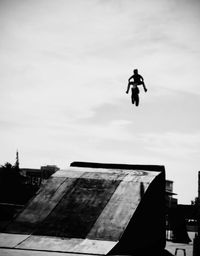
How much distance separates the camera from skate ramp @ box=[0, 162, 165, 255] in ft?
25.2

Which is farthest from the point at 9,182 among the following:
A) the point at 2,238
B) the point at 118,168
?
the point at 2,238

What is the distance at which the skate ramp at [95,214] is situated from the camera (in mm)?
7688

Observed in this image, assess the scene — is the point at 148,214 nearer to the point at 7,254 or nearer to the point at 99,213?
the point at 99,213

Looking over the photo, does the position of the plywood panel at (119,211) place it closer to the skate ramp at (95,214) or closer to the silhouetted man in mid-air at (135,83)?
the skate ramp at (95,214)

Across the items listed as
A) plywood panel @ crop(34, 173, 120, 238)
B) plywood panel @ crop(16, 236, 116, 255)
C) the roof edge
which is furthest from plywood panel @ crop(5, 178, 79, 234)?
the roof edge

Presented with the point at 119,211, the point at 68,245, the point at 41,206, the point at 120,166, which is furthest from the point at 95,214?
the point at 120,166

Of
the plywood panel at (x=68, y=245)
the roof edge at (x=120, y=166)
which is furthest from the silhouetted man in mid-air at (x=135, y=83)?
the plywood panel at (x=68, y=245)

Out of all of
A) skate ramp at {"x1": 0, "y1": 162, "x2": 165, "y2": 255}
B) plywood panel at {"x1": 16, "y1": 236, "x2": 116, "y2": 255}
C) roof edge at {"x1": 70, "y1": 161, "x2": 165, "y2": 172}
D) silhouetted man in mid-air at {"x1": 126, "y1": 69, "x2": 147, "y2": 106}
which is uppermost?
silhouetted man in mid-air at {"x1": 126, "y1": 69, "x2": 147, "y2": 106}

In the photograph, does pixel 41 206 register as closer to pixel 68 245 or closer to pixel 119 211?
pixel 68 245

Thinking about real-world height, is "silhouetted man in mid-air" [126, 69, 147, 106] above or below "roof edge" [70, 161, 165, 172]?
above

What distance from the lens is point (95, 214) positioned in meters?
8.65

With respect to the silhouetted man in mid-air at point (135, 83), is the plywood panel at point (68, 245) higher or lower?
lower

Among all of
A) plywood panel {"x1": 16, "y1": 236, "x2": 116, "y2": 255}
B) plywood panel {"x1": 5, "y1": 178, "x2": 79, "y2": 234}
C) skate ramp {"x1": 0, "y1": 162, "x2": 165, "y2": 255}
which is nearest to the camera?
plywood panel {"x1": 16, "y1": 236, "x2": 116, "y2": 255}

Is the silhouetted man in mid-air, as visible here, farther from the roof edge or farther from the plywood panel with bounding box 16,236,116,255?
the plywood panel with bounding box 16,236,116,255
